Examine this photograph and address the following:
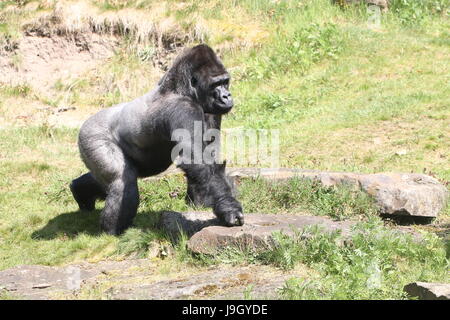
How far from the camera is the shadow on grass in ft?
21.7

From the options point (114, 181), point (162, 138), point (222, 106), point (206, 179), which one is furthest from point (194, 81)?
point (114, 181)

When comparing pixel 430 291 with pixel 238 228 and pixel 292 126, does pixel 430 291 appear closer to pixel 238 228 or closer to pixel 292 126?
pixel 238 228

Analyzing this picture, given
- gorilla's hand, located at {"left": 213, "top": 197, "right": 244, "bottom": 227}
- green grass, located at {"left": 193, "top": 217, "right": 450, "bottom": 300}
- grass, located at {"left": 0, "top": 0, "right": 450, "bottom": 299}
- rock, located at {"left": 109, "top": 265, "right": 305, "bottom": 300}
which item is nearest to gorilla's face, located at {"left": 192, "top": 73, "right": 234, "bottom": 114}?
gorilla's hand, located at {"left": 213, "top": 197, "right": 244, "bottom": 227}

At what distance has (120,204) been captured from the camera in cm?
642

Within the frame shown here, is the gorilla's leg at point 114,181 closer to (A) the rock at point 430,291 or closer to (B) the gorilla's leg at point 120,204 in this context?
(B) the gorilla's leg at point 120,204

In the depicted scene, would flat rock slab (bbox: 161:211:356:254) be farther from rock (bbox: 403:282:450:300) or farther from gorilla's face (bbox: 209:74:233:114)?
rock (bbox: 403:282:450:300)

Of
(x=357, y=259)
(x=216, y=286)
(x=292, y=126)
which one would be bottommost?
(x=216, y=286)

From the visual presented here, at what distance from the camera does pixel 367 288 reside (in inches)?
167

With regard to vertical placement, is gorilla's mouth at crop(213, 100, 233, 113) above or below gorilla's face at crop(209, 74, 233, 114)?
below

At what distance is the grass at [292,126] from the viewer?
195 inches

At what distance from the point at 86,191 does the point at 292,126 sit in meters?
3.60

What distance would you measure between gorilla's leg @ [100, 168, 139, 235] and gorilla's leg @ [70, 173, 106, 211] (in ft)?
2.09

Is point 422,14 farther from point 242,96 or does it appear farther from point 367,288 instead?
point 367,288

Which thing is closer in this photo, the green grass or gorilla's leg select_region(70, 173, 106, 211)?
the green grass
